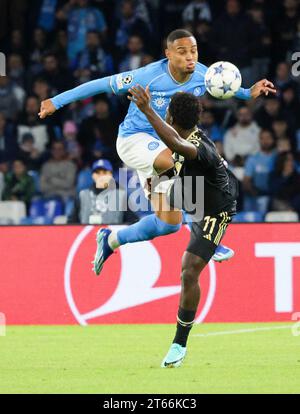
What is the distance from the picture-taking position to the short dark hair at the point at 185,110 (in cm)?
796

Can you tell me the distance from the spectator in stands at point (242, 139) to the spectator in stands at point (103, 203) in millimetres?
2907

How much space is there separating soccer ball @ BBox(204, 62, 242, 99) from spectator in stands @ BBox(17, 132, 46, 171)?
7.18 meters

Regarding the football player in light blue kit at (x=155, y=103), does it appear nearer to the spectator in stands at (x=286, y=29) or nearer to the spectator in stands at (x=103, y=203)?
the spectator in stands at (x=103, y=203)

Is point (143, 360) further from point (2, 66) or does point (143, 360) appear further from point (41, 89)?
point (2, 66)

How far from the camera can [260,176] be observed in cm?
1469

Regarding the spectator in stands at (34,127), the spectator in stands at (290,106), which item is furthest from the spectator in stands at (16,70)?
the spectator in stands at (290,106)

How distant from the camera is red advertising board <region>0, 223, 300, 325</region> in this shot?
11.7 m

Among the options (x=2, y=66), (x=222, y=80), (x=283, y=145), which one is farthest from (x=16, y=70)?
(x=222, y=80)

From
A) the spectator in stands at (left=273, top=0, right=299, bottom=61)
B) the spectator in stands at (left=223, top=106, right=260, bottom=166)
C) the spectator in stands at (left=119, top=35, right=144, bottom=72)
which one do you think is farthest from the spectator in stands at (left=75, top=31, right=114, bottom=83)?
the spectator in stands at (left=273, top=0, right=299, bottom=61)

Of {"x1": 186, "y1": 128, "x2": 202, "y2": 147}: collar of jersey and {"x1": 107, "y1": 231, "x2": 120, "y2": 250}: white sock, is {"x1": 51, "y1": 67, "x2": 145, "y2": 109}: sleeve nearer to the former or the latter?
{"x1": 186, "y1": 128, "x2": 202, "y2": 147}: collar of jersey

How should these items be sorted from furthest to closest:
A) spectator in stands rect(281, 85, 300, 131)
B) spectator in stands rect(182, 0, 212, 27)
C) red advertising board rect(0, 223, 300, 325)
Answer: spectator in stands rect(182, 0, 212, 27) < spectator in stands rect(281, 85, 300, 131) < red advertising board rect(0, 223, 300, 325)

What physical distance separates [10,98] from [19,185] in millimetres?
1917

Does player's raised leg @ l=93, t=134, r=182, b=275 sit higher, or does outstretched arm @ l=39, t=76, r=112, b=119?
outstretched arm @ l=39, t=76, r=112, b=119
